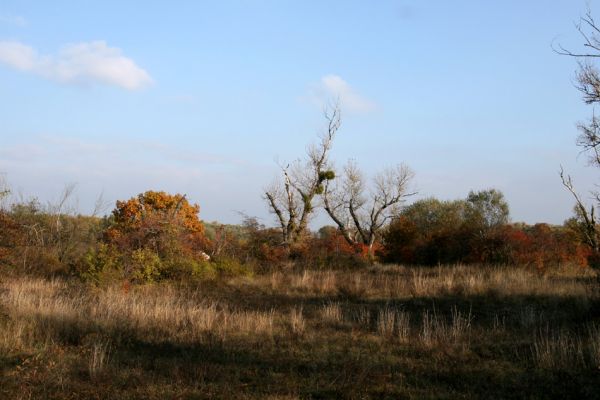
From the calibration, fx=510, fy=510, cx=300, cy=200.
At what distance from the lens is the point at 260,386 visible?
6496 mm

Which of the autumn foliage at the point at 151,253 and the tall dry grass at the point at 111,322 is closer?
the tall dry grass at the point at 111,322

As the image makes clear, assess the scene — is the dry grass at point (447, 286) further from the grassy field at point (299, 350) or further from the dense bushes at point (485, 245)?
the dense bushes at point (485, 245)

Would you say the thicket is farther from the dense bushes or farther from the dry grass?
the dry grass

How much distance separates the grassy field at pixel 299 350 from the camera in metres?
6.40

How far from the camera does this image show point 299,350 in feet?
27.3

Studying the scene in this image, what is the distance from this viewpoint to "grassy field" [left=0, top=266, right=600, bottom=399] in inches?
252

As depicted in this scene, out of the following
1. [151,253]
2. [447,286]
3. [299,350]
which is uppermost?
[151,253]

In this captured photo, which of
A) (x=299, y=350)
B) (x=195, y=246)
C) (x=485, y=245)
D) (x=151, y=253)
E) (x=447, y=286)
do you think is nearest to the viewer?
(x=299, y=350)

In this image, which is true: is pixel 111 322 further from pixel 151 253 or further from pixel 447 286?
pixel 447 286

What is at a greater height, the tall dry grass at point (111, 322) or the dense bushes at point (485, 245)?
the dense bushes at point (485, 245)

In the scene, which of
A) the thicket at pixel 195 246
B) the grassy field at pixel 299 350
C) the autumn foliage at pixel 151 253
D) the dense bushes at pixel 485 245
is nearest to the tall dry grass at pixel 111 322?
the grassy field at pixel 299 350

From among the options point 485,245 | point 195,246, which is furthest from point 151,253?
point 485,245

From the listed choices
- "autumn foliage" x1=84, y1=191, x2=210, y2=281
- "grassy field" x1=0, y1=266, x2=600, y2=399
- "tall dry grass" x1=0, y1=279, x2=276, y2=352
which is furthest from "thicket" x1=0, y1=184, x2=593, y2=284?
→ "grassy field" x1=0, y1=266, x2=600, y2=399

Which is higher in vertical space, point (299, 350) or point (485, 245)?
point (485, 245)
